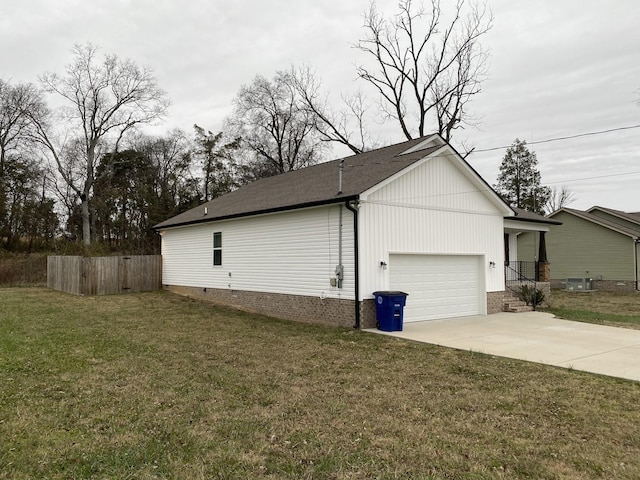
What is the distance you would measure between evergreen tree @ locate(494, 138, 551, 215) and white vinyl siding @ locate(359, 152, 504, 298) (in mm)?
31154

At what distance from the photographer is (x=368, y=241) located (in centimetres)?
1141

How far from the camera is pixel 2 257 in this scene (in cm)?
2691

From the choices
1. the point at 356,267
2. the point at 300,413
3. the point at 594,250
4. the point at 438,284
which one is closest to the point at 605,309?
the point at 438,284

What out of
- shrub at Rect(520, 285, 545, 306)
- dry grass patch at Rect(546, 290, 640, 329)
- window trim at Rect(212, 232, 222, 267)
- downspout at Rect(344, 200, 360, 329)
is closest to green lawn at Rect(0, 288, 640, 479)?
downspout at Rect(344, 200, 360, 329)

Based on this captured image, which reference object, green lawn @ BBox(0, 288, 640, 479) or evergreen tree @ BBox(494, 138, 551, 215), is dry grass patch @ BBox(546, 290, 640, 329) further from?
evergreen tree @ BBox(494, 138, 551, 215)

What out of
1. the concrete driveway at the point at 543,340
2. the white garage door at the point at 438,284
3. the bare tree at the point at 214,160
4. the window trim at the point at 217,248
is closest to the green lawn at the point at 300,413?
the concrete driveway at the point at 543,340

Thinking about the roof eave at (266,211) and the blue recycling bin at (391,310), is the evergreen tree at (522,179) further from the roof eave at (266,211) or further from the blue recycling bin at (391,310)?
the blue recycling bin at (391,310)

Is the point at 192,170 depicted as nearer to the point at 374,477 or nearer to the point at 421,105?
the point at 421,105

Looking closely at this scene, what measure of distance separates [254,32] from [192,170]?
26992mm

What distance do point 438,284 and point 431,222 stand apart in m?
1.86

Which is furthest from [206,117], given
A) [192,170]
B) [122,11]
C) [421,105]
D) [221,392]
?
[221,392]

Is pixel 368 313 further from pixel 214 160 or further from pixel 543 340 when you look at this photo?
pixel 214 160

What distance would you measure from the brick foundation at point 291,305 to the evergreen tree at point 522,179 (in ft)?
113

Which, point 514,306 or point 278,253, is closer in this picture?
point 278,253
